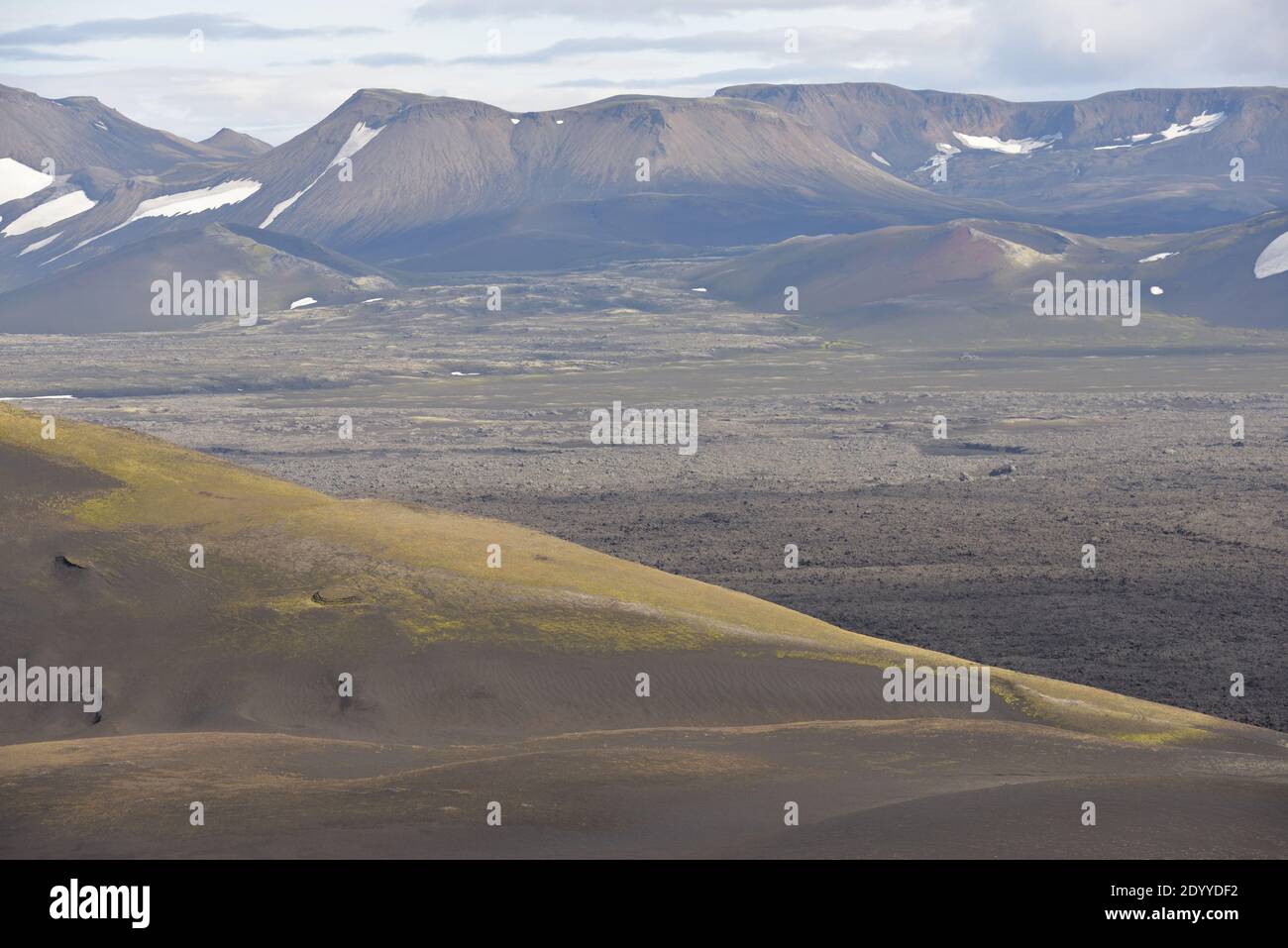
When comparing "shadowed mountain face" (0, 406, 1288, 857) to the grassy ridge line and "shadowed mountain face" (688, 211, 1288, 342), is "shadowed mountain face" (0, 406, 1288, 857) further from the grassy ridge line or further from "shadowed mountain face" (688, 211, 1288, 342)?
"shadowed mountain face" (688, 211, 1288, 342)

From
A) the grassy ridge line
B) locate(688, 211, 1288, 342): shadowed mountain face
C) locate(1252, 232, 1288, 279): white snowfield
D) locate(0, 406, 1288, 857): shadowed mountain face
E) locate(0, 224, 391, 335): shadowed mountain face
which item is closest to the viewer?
locate(0, 406, 1288, 857): shadowed mountain face

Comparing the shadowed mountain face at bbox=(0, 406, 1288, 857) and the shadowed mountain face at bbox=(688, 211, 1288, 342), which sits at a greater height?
the shadowed mountain face at bbox=(688, 211, 1288, 342)

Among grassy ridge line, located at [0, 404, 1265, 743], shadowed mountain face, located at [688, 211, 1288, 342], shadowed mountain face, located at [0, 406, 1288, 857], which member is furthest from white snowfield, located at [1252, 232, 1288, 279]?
shadowed mountain face, located at [0, 406, 1288, 857]

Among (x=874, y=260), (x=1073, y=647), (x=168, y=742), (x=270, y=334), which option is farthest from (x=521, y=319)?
(x=168, y=742)

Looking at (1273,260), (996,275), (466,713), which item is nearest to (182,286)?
(996,275)
